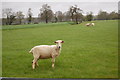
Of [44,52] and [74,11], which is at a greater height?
[74,11]

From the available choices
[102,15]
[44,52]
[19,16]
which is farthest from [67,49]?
[19,16]

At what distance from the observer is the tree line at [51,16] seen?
1.74 meters

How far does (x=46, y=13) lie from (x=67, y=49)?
0.46 m

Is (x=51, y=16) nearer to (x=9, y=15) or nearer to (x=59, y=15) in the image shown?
(x=59, y=15)

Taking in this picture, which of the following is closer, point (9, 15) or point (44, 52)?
point (44, 52)

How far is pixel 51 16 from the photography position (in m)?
1.77

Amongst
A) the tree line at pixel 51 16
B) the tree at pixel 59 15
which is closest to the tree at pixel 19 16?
the tree line at pixel 51 16

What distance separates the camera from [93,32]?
181 centimetres

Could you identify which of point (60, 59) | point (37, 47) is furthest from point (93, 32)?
point (37, 47)

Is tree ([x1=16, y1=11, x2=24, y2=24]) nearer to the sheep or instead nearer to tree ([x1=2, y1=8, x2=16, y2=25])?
tree ([x1=2, y1=8, x2=16, y2=25])

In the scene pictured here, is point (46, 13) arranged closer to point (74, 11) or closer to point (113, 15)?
point (74, 11)

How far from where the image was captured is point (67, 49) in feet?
5.62

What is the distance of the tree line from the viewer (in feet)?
5.71

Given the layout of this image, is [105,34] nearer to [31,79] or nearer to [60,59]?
[60,59]
